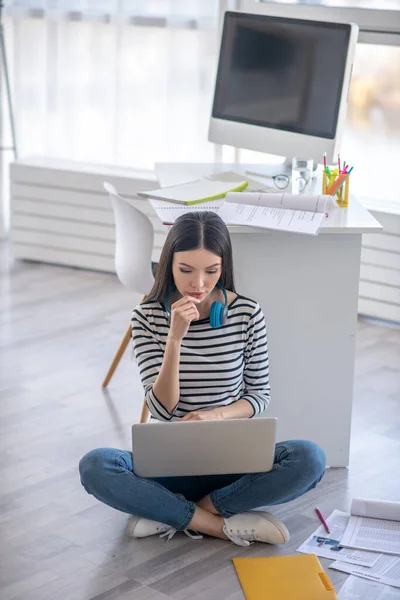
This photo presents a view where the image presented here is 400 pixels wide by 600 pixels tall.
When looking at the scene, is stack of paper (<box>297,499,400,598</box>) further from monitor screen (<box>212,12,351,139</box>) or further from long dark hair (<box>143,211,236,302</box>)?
monitor screen (<box>212,12,351,139</box>)

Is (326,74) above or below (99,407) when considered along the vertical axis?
above

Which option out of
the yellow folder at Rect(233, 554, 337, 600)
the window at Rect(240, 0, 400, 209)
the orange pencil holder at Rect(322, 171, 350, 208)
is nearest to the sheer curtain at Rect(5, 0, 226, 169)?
the window at Rect(240, 0, 400, 209)

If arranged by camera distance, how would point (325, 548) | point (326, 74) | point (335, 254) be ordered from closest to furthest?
point (325, 548)
point (335, 254)
point (326, 74)

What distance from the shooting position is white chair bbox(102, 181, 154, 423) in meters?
2.95

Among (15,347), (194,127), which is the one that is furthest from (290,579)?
(194,127)

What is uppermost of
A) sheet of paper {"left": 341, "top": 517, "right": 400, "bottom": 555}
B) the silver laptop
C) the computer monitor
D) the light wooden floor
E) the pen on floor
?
the computer monitor

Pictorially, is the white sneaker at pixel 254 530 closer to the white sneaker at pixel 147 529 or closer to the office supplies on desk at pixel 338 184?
the white sneaker at pixel 147 529

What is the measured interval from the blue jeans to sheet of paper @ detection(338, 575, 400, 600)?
26 cm

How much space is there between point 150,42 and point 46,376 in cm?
181

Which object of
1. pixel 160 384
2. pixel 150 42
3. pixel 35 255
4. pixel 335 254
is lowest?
pixel 35 255

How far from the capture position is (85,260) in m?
4.68

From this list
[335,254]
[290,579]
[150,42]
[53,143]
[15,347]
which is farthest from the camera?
[53,143]

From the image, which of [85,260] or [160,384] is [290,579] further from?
[85,260]

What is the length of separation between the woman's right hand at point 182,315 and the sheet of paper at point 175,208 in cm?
38
